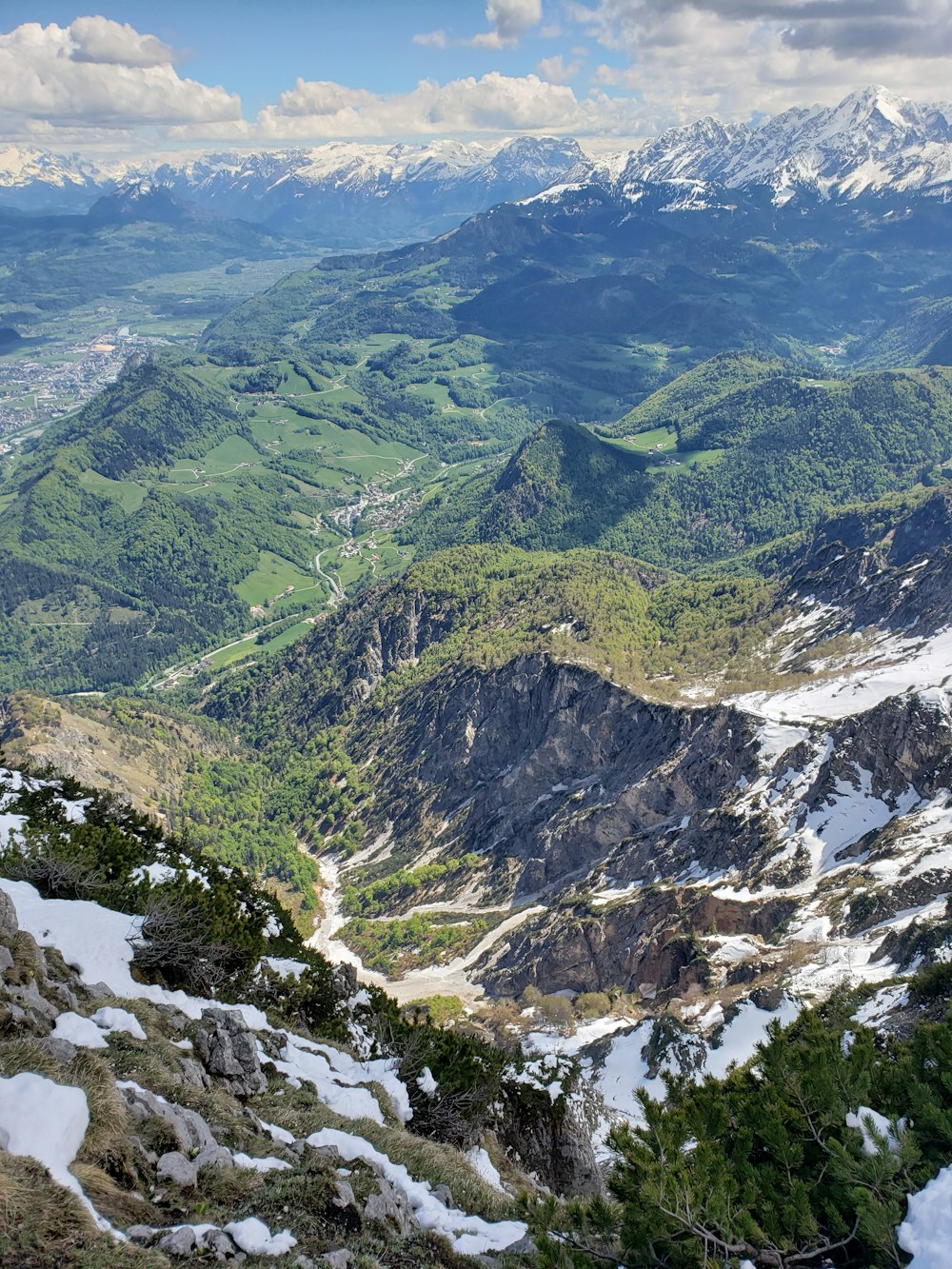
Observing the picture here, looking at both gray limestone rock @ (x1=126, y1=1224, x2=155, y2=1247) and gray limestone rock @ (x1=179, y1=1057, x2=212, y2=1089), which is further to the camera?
gray limestone rock @ (x1=179, y1=1057, x2=212, y2=1089)

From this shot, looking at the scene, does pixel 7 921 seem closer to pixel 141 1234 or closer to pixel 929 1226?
pixel 141 1234

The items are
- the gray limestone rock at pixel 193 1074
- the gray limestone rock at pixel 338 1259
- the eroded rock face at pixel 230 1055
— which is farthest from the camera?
the eroded rock face at pixel 230 1055

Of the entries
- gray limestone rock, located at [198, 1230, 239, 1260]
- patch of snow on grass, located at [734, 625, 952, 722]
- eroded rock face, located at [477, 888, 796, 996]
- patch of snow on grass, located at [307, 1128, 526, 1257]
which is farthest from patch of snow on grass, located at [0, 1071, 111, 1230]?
patch of snow on grass, located at [734, 625, 952, 722]

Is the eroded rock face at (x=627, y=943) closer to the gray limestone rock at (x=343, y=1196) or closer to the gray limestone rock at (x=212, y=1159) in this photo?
the gray limestone rock at (x=343, y=1196)

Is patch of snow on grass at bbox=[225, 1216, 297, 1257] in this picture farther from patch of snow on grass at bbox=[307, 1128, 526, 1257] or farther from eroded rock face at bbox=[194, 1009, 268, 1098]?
eroded rock face at bbox=[194, 1009, 268, 1098]

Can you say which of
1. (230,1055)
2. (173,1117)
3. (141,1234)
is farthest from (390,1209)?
(230,1055)

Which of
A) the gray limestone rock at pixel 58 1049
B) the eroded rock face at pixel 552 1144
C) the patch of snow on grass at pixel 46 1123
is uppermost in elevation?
the patch of snow on grass at pixel 46 1123

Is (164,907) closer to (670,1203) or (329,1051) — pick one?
(329,1051)

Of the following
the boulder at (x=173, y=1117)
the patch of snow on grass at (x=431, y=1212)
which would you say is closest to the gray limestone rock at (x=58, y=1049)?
the boulder at (x=173, y=1117)

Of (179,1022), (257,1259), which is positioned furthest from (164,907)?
(257,1259)
